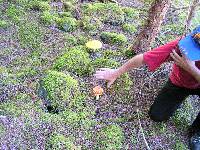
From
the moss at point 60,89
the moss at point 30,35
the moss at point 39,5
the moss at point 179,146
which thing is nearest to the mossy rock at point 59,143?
the moss at point 60,89

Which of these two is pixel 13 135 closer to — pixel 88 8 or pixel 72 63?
pixel 72 63

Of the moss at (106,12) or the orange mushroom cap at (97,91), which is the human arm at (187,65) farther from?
the moss at (106,12)

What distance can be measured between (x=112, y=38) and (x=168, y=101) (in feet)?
4.75

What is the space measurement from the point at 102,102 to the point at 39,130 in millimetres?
873

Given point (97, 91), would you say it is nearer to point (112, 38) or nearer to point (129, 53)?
point (129, 53)

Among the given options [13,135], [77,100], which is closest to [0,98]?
[13,135]

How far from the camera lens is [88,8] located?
5609 millimetres

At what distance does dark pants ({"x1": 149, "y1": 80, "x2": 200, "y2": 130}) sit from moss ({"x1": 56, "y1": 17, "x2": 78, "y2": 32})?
5.82 ft

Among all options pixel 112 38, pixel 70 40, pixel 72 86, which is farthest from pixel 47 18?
pixel 72 86

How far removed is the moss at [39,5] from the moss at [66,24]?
386 mm

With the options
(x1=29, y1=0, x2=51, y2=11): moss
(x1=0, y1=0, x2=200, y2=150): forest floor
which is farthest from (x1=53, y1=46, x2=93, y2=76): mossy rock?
(x1=29, y1=0, x2=51, y2=11): moss

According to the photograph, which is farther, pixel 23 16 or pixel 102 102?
pixel 23 16

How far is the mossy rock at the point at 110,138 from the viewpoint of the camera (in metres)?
3.71

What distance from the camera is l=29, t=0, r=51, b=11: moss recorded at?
17.6 ft
